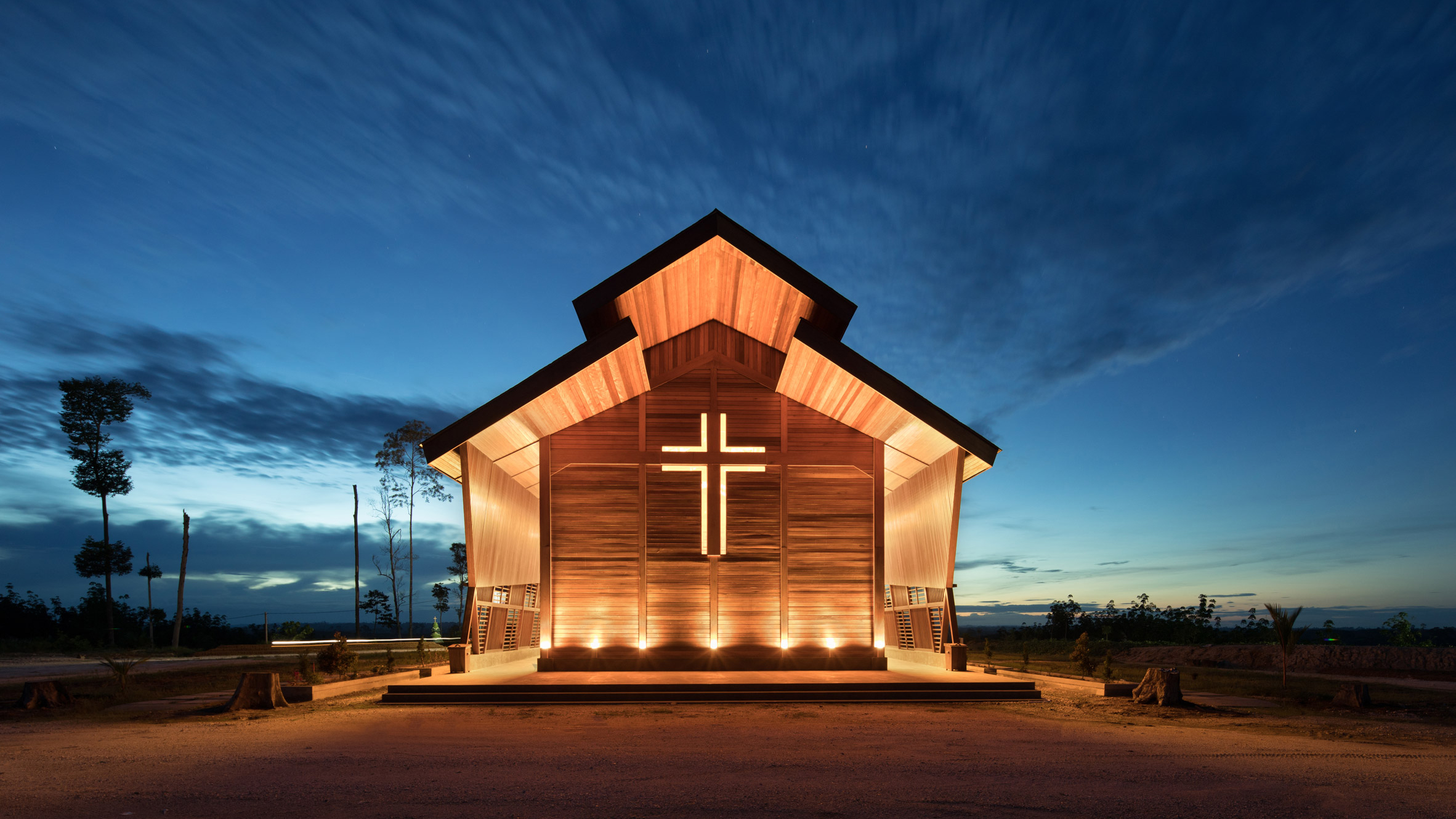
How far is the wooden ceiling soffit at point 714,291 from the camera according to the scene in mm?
13422

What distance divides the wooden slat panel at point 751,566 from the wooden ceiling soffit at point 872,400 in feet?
6.40

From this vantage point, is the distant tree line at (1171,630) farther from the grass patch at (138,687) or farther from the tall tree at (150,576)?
the tall tree at (150,576)

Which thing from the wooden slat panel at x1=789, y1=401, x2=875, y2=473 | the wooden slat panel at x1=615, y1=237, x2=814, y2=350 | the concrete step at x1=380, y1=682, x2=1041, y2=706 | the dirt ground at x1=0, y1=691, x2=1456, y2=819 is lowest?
the concrete step at x1=380, y1=682, x2=1041, y2=706

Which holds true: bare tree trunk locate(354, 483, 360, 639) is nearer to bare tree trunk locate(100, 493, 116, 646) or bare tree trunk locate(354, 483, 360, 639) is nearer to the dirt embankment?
bare tree trunk locate(100, 493, 116, 646)

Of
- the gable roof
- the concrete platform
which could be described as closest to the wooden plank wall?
the gable roof

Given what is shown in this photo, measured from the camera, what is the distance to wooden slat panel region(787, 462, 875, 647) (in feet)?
51.6

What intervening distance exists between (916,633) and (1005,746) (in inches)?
410

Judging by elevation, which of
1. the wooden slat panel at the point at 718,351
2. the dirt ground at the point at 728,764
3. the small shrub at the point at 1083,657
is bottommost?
the small shrub at the point at 1083,657

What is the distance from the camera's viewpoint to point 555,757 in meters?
7.15

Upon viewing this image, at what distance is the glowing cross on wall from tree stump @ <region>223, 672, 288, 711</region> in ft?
25.0

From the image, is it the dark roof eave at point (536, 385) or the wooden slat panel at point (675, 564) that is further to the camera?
the wooden slat panel at point (675, 564)

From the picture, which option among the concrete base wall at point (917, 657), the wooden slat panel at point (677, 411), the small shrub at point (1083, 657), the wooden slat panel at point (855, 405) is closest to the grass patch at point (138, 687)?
the wooden slat panel at point (677, 411)

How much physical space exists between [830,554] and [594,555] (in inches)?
191

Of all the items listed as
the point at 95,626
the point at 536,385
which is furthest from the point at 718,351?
the point at 95,626
